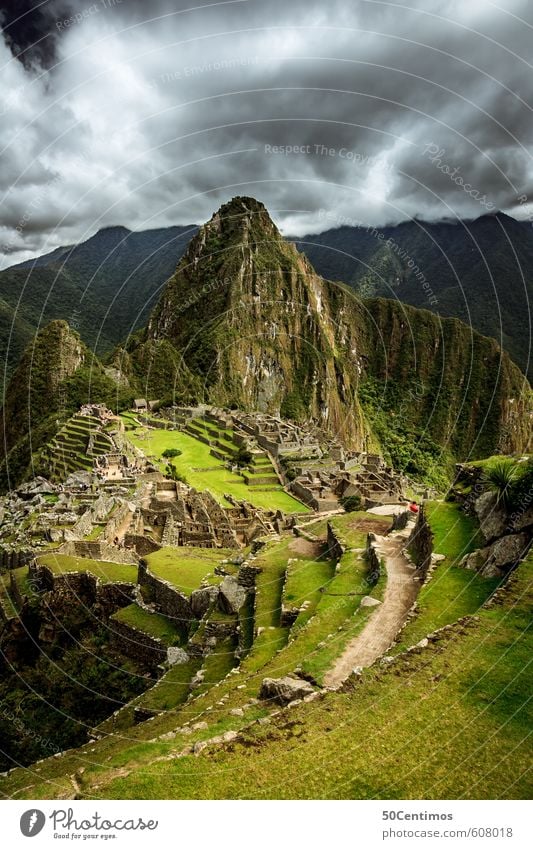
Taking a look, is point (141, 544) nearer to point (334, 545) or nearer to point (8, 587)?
point (8, 587)

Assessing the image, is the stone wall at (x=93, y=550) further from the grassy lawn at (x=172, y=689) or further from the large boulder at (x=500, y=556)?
the large boulder at (x=500, y=556)

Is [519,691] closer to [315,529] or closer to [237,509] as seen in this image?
[315,529]

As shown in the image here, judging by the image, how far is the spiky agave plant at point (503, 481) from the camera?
52.8 ft

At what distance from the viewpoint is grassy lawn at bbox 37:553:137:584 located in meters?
20.4

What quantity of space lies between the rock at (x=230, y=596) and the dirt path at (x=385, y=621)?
4.71 meters

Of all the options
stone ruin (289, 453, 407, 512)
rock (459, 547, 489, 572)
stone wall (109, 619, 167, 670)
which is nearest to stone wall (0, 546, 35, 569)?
stone wall (109, 619, 167, 670)

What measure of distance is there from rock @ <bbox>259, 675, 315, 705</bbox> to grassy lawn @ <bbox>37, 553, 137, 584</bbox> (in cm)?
1101

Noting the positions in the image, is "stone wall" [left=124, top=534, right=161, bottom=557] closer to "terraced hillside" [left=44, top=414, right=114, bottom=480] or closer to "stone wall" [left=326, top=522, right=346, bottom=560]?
"stone wall" [left=326, top=522, right=346, bottom=560]

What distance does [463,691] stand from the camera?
9430 millimetres

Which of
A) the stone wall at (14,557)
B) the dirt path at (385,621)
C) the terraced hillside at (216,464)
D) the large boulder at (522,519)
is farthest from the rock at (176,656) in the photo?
the terraced hillside at (216,464)

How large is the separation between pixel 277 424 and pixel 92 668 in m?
83.6

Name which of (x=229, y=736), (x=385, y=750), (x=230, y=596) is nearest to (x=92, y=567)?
(x=230, y=596)

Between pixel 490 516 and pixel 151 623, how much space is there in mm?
11056
